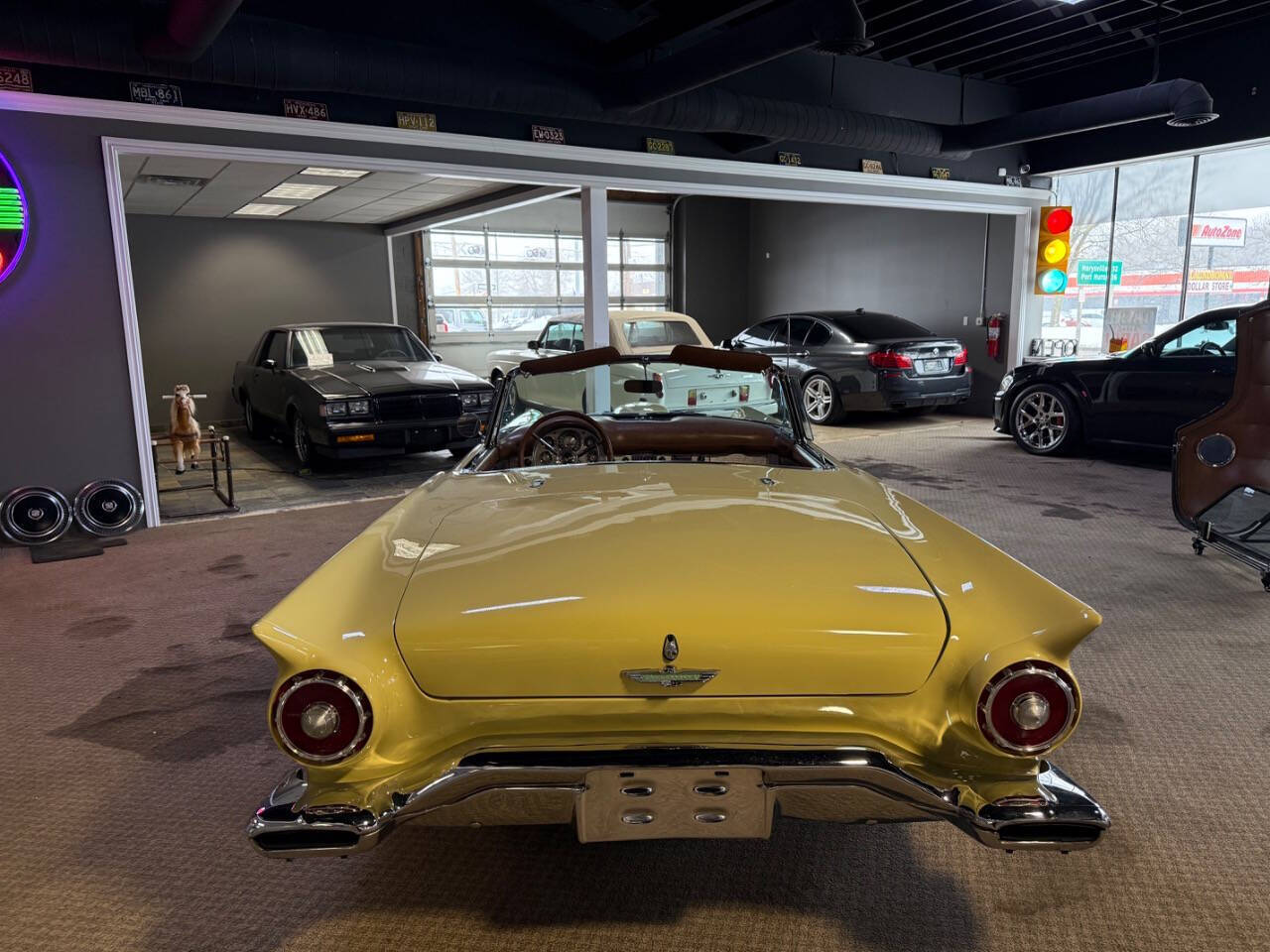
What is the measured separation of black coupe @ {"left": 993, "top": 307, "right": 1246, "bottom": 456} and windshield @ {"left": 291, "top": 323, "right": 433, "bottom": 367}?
6346 mm

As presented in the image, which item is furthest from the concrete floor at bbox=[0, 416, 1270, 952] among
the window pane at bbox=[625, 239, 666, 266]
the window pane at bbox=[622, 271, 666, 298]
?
the window pane at bbox=[625, 239, 666, 266]

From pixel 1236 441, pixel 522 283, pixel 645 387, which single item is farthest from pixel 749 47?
pixel 522 283

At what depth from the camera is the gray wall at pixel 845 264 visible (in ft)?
40.1

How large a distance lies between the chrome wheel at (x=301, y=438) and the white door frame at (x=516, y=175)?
1543mm

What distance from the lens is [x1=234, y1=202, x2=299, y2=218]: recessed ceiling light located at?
11523 millimetres

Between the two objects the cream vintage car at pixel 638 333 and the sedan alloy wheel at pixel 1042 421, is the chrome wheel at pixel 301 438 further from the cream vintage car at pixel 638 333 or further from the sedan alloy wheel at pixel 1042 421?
the sedan alloy wheel at pixel 1042 421

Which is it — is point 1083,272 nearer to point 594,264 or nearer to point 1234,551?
point 594,264

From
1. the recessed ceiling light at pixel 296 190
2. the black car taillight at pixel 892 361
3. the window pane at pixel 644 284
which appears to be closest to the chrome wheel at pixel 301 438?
the recessed ceiling light at pixel 296 190

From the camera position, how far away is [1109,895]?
209 cm

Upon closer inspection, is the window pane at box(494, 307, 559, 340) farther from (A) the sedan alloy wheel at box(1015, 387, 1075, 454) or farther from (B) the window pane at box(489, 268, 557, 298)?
(A) the sedan alloy wheel at box(1015, 387, 1075, 454)

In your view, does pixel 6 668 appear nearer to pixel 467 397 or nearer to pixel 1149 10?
pixel 467 397

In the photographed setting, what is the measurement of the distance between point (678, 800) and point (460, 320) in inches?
613

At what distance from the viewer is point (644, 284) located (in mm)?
18266

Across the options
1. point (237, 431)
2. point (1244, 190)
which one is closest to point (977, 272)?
point (1244, 190)
